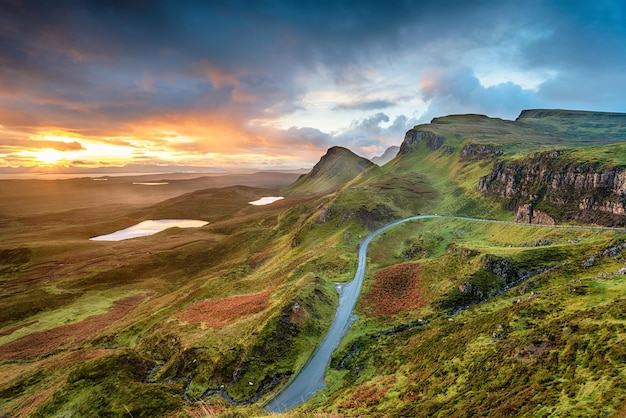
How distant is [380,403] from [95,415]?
33246 mm

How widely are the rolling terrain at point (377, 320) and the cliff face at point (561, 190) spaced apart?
2.07 ft

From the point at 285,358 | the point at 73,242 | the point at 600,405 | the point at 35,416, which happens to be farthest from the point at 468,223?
the point at 73,242

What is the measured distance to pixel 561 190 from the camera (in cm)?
10550

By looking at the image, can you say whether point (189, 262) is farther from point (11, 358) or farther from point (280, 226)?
point (11, 358)

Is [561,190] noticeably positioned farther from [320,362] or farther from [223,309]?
[223,309]

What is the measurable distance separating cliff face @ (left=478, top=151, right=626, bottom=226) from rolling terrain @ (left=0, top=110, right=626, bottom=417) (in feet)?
2.07

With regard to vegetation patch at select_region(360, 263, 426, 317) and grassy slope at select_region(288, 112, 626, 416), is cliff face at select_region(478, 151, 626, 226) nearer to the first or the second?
grassy slope at select_region(288, 112, 626, 416)

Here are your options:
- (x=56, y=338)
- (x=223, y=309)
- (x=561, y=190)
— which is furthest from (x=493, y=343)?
(x=56, y=338)

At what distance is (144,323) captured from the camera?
259ft

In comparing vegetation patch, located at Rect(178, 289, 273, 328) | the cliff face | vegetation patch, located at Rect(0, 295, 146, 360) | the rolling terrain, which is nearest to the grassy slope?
the rolling terrain

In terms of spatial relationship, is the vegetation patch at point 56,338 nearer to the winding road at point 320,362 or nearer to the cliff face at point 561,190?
the winding road at point 320,362

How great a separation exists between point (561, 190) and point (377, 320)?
313 ft

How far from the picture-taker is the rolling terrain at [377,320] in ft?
89.8

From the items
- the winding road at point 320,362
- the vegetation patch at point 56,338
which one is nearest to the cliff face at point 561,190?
the winding road at point 320,362
